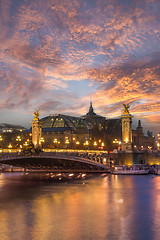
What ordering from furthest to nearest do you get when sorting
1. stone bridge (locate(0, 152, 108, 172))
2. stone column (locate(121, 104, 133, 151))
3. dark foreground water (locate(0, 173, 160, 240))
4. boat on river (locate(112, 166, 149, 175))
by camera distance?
stone column (locate(121, 104, 133, 151)), boat on river (locate(112, 166, 149, 175)), stone bridge (locate(0, 152, 108, 172)), dark foreground water (locate(0, 173, 160, 240))

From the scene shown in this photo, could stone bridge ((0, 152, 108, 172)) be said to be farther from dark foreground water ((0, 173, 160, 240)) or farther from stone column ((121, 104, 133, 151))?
dark foreground water ((0, 173, 160, 240))

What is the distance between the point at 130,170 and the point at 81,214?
54022 millimetres

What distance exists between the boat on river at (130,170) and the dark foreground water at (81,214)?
28104 mm

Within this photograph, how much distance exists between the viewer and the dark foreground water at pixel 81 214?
29.9 metres

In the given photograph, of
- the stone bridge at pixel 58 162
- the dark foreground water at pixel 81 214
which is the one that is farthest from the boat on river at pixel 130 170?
the dark foreground water at pixel 81 214

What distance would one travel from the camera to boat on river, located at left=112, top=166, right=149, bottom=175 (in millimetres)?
89500

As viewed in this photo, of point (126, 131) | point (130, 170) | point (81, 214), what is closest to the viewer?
point (81, 214)

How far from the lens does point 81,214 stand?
38250 millimetres

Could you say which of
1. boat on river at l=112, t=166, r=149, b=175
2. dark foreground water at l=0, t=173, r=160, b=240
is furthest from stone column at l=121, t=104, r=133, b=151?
dark foreground water at l=0, t=173, r=160, b=240

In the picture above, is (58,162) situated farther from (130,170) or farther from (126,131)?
(126,131)

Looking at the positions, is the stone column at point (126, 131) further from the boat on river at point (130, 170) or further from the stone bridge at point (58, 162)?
the stone bridge at point (58, 162)

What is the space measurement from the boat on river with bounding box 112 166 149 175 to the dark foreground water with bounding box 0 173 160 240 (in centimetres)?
2810

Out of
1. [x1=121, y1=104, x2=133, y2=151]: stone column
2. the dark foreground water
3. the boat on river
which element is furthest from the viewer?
[x1=121, y1=104, x2=133, y2=151]: stone column

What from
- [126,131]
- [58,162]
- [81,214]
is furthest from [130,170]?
[81,214]
